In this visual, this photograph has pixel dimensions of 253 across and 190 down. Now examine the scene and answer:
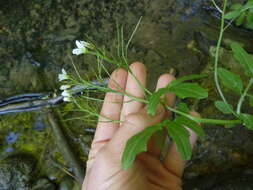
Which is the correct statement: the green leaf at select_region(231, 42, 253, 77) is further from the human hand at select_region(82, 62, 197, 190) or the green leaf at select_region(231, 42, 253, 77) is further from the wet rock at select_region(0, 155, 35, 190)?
the wet rock at select_region(0, 155, 35, 190)

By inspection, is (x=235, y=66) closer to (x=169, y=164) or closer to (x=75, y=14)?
(x=169, y=164)

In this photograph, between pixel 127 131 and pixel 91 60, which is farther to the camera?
pixel 91 60

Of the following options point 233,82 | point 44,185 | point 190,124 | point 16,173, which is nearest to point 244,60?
point 233,82

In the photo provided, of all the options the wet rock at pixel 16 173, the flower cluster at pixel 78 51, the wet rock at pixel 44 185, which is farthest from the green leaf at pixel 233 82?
the wet rock at pixel 16 173

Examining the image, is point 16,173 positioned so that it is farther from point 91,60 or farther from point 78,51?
point 78,51

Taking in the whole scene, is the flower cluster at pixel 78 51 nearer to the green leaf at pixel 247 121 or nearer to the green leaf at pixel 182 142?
the green leaf at pixel 182 142

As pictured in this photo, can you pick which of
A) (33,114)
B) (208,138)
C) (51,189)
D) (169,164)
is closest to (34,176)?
(51,189)

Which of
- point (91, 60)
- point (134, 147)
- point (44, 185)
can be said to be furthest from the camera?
point (91, 60)

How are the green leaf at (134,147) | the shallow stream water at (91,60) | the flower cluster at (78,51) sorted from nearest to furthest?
the green leaf at (134,147) → the flower cluster at (78,51) → the shallow stream water at (91,60)
